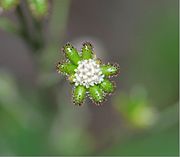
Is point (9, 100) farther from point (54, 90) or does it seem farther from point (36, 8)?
point (36, 8)

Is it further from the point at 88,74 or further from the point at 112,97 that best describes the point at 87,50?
the point at 112,97

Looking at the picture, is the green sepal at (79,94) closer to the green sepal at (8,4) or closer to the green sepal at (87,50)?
the green sepal at (87,50)

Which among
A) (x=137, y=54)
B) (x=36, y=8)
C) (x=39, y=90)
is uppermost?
(x=137, y=54)

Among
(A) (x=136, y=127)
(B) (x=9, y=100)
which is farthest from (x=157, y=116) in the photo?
(B) (x=9, y=100)

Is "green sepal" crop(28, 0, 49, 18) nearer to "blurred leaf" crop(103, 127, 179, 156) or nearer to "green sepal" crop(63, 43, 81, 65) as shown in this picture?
"green sepal" crop(63, 43, 81, 65)

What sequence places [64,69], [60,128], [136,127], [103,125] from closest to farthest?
1. [64,69]
2. [136,127]
3. [60,128]
4. [103,125]

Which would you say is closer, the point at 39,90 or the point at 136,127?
the point at 39,90

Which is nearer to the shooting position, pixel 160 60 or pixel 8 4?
pixel 8 4

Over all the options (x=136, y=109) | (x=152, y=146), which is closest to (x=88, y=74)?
(x=136, y=109)
